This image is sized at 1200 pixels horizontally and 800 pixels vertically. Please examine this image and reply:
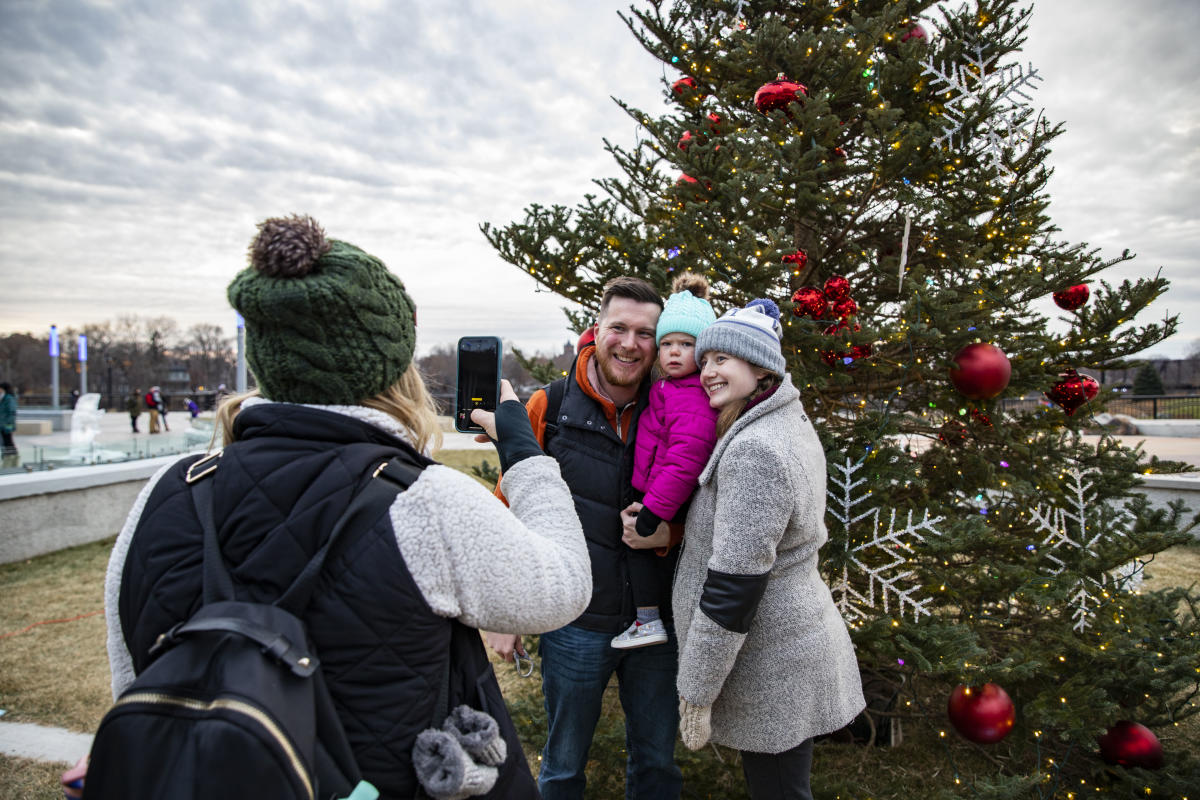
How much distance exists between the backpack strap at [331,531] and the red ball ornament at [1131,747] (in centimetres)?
367

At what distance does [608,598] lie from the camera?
7.33 feet

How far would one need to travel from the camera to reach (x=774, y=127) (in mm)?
3279

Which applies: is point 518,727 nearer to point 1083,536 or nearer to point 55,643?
point 1083,536

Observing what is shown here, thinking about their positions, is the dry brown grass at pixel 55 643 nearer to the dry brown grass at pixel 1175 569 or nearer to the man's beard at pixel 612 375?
the man's beard at pixel 612 375

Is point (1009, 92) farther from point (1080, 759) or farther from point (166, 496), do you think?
point (166, 496)

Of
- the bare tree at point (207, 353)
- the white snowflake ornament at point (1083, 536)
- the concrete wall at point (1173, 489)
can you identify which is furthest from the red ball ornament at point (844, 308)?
the bare tree at point (207, 353)

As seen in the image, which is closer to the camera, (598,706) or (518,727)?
(598,706)

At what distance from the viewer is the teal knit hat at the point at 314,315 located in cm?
111

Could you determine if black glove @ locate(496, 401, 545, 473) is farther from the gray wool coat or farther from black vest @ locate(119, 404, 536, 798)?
the gray wool coat

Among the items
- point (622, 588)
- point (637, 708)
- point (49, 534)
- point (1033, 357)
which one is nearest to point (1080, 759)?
point (1033, 357)

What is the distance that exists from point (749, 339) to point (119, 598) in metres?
1.62

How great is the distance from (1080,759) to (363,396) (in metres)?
4.05

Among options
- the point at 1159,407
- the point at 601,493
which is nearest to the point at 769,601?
the point at 601,493

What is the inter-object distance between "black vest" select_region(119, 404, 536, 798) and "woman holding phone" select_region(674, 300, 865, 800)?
2.91 feet
